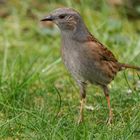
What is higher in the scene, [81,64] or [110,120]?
[81,64]

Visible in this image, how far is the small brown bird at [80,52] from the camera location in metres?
6.05

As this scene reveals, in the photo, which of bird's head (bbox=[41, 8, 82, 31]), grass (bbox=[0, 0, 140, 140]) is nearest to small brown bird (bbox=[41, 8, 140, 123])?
bird's head (bbox=[41, 8, 82, 31])

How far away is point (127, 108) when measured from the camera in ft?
21.5

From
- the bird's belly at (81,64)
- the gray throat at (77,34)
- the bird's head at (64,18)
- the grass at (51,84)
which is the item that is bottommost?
the grass at (51,84)

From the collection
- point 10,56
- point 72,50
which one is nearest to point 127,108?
point 72,50

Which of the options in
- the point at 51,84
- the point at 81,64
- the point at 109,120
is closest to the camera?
the point at 81,64

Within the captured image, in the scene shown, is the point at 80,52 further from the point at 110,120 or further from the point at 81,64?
the point at 110,120

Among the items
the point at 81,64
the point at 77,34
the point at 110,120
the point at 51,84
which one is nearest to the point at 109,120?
the point at 110,120

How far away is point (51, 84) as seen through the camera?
738 cm

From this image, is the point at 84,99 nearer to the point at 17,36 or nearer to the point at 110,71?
the point at 110,71

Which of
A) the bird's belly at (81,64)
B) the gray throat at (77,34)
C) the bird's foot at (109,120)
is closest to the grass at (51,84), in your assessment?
the bird's foot at (109,120)

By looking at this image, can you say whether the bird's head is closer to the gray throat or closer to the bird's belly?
the gray throat

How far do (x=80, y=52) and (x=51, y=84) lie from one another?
1387mm

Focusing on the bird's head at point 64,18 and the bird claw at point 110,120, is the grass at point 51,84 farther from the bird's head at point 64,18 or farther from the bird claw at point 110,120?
the bird's head at point 64,18
